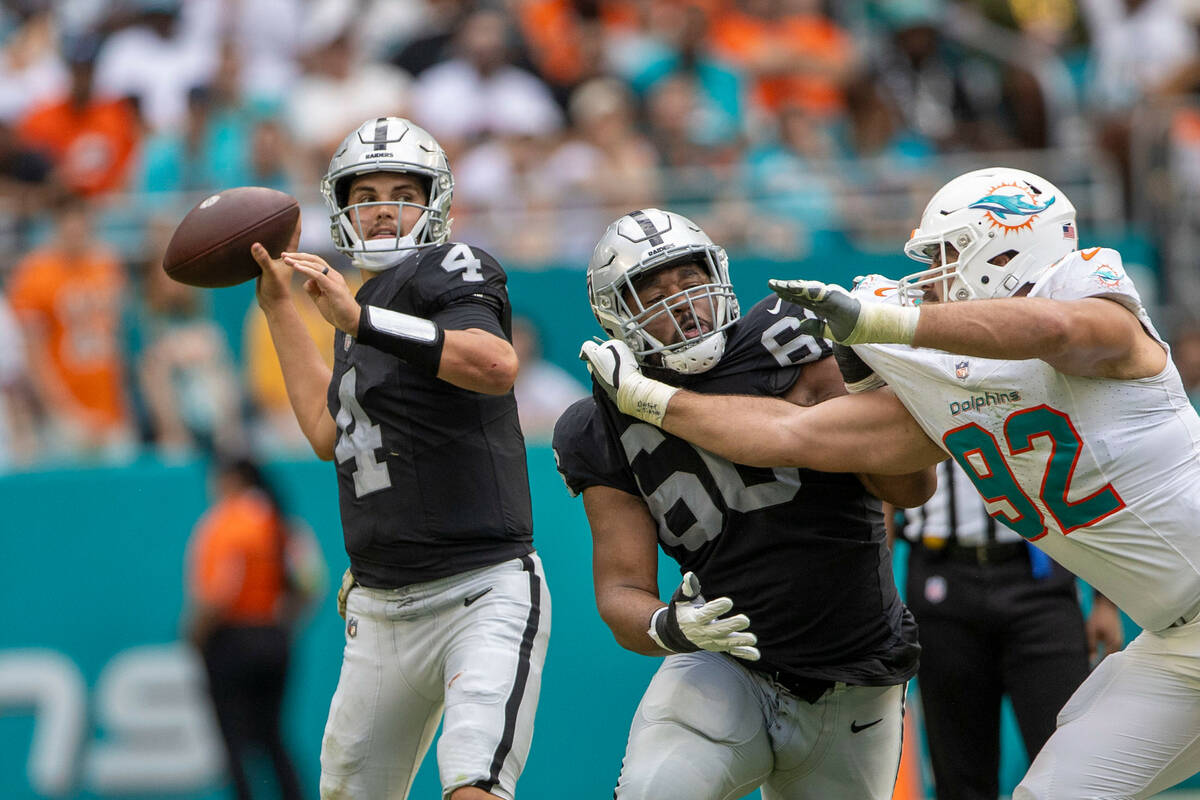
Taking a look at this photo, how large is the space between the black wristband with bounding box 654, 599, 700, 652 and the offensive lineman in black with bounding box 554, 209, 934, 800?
0.09m

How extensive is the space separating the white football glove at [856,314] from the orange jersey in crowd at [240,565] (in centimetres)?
376

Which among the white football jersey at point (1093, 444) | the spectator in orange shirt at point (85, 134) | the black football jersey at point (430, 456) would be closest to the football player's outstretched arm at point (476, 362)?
the black football jersey at point (430, 456)

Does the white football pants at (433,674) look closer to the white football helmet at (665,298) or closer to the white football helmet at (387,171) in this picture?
the white football helmet at (665,298)

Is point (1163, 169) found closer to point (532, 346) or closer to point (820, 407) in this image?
point (532, 346)

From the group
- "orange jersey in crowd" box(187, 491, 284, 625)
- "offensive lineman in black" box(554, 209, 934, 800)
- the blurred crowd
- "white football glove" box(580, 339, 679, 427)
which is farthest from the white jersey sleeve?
the blurred crowd

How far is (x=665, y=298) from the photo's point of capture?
3.83 metres

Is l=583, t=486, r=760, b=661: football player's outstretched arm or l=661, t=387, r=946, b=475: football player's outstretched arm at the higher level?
l=661, t=387, r=946, b=475: football player's outstretched arm

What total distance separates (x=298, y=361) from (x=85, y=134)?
5344 millimetres

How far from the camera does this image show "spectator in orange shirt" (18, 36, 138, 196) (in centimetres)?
Answer: 905

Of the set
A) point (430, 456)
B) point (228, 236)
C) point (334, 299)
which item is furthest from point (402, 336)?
point (228, 236)

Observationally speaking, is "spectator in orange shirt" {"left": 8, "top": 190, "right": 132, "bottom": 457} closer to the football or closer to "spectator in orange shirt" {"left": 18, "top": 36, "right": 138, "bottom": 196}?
"spectator in orange shirt" {"left": 18, "top": 36, "right": 138, "bottom": 196}

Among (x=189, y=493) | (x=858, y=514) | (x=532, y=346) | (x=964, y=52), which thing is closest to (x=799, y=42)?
(x=964, y=52)

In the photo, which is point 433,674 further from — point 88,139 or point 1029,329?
point 88,139

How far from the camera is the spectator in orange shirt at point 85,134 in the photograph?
9055 millimetres
